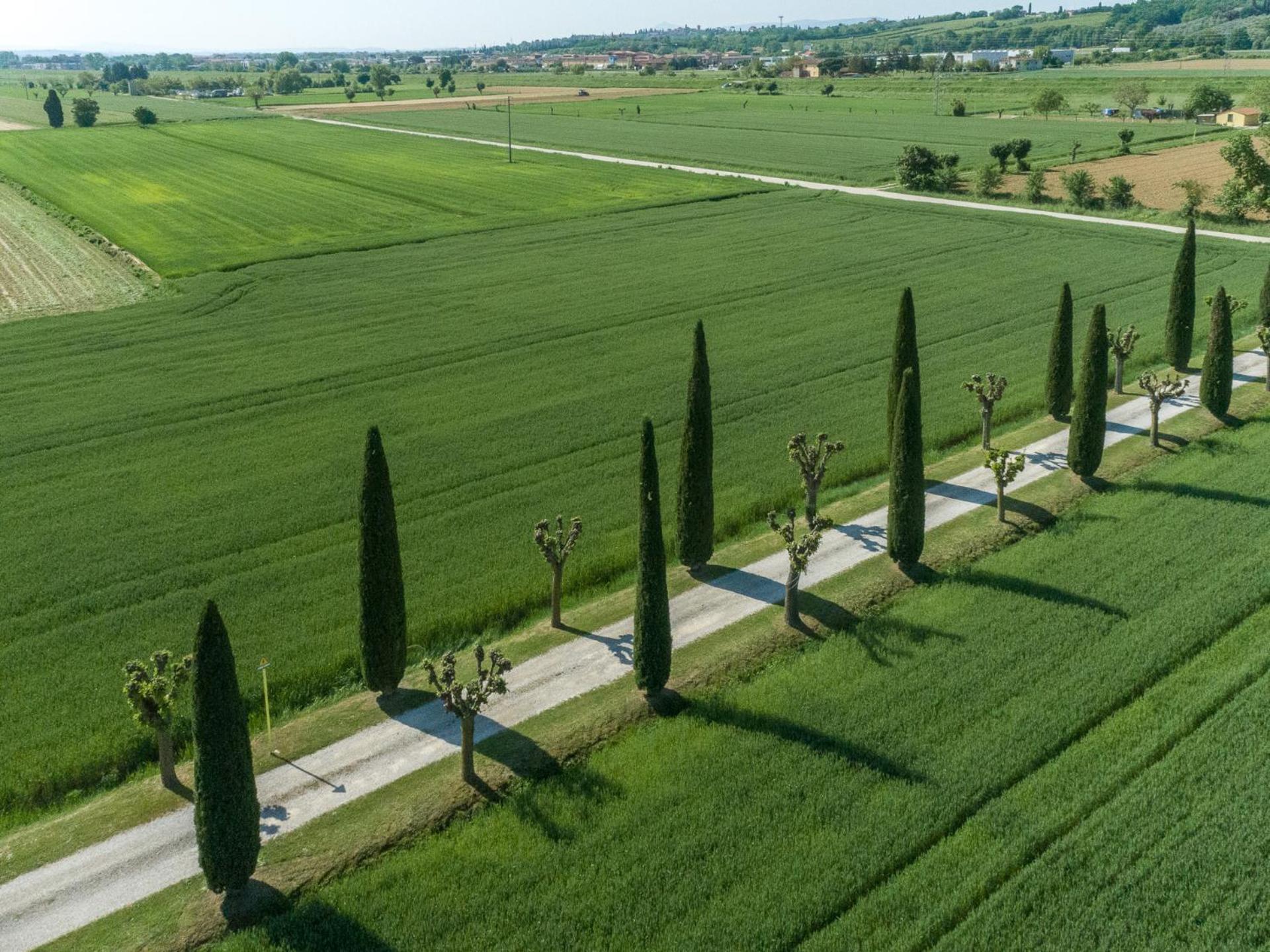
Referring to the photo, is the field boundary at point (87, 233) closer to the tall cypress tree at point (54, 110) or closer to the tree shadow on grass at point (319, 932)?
the tree shadow on grass at point (319, 932)

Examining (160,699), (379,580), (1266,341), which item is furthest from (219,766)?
(1266,341)

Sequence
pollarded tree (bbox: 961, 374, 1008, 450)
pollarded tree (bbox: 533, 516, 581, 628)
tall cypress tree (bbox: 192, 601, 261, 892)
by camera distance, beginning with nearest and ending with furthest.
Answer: tall cypress tree (bbox: 192, 601, 261, 892) < pollarded tree (bbox: 533, 516, 581, 628) < pollarded tree (bbox: 961, 374, 1008, 450)

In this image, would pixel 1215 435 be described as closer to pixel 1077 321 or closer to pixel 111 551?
pixel 1077 321

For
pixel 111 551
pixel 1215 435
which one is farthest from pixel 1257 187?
pixel 111 551

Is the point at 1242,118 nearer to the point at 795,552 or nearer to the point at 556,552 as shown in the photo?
the point at 795,552

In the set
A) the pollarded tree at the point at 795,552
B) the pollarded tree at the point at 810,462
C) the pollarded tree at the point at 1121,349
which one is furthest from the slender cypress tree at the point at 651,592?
the pollarded tree at the point at 1121,349

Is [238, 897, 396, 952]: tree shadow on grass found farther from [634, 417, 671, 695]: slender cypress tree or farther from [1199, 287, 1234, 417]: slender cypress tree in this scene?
[1199, 287, 1234, 417]: slender cypress tree

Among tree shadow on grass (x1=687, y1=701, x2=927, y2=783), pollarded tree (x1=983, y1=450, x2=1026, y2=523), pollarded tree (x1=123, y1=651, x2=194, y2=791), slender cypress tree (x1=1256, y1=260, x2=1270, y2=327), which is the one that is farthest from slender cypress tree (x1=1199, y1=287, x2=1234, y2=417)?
pollarded tree (x1=123, y1=651, x2=194, y2=791)
